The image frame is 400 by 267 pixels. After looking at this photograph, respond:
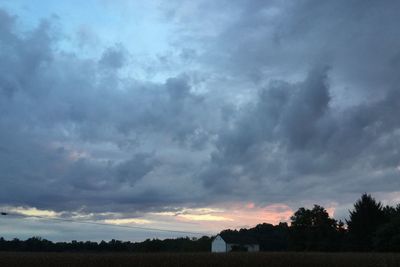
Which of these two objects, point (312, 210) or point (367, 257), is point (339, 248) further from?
point (367, 257)

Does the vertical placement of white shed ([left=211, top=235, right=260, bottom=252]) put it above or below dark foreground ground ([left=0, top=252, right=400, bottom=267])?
above

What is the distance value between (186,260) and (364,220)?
181 ft

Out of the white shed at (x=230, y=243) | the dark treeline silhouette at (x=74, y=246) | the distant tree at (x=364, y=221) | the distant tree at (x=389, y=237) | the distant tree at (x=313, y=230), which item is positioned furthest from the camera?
the white shed at (x=230, y=243)

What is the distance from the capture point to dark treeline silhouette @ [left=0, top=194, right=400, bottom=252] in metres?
63.3

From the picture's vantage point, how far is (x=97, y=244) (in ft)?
222

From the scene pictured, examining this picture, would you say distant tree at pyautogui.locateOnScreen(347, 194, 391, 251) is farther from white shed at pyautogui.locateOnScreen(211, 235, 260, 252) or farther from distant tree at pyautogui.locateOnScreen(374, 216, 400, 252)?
white shed at pyautogui.locateOnScreen(211, 235, 260, 252)

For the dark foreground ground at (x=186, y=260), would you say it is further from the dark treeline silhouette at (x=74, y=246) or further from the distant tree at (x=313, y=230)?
the distant tree at (x=313, y=230)

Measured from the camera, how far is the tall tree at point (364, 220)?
3223 inches

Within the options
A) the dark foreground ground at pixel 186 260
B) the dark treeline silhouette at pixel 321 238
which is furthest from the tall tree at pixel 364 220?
the dark foreground ground at pixel 186 260

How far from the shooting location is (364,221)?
83.2 m

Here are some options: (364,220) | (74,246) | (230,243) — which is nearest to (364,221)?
(364,220)

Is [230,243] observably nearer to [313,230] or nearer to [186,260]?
[313,230]

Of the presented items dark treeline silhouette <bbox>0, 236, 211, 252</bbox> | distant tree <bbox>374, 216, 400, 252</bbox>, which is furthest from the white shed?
distant tree <bbox>374, 216, 400, 252</bbox>

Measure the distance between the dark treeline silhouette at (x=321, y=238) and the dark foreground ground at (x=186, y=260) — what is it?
20616mm
